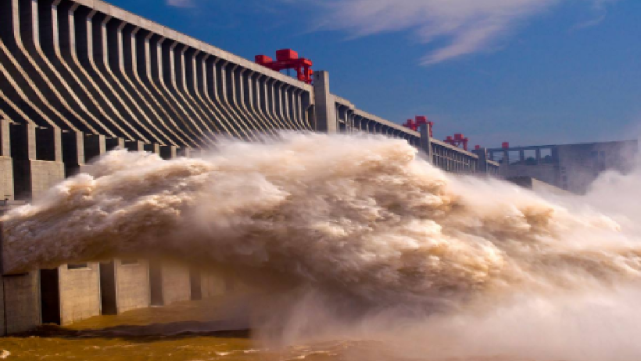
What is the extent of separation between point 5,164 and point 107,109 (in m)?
17.4

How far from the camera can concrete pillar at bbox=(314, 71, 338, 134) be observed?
81.5m

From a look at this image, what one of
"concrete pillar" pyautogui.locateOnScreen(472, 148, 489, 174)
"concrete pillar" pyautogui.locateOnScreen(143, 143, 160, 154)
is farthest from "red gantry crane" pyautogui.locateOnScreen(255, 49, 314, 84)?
"concrete pillar" pyautogui.locateOnScreen(472, 148, 489, 174)

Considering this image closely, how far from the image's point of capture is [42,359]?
76.2 ft

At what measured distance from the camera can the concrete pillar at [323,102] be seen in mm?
81500

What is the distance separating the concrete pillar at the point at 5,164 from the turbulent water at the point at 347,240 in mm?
2897

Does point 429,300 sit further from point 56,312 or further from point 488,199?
point 56,312

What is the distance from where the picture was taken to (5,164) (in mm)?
29734

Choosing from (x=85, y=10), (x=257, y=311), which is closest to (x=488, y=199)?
(x=257, y=311)

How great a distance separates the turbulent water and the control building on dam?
8.85ft

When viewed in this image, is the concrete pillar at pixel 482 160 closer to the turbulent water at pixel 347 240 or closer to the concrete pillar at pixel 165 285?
the concrete pillar at pixel 165 285

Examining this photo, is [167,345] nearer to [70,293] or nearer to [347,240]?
[347,240]

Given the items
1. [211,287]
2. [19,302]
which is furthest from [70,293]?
[211,287]

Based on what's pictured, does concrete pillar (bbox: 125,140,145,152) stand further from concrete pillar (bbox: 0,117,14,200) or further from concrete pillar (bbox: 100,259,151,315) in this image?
concrete pillar (bbox: 0,117,14,200)

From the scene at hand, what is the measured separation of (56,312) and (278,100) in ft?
159
